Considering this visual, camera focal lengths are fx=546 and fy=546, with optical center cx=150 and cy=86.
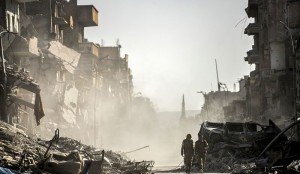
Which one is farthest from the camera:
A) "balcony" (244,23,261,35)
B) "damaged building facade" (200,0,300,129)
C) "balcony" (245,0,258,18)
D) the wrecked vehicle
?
"balcony" (245,0,258,18)

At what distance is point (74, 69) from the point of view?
71.7m

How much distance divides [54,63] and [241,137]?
32019mm

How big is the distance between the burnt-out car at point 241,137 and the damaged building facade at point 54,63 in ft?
37.1

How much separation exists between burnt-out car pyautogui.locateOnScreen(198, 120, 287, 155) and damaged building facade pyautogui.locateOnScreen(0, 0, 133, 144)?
11297mm

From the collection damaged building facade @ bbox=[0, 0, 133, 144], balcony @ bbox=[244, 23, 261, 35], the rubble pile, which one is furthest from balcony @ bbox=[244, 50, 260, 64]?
the rubble pile

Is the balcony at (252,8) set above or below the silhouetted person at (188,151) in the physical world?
above

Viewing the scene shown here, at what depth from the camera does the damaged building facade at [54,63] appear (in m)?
45.9

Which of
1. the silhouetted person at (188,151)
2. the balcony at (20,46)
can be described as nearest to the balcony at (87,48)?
the balcony at (20,46)

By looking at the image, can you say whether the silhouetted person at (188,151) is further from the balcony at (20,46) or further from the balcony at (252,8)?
the balcony at (252,8)

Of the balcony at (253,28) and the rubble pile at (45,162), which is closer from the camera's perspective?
the rubble pile at (45,162)

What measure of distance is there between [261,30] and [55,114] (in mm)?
24425

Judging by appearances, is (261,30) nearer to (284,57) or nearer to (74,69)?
(284,57)

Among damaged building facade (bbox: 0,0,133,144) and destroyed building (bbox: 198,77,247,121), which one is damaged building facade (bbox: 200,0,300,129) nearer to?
damaged building facade (bbox: 0,0,133,144)

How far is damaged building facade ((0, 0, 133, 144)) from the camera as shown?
151 feet
